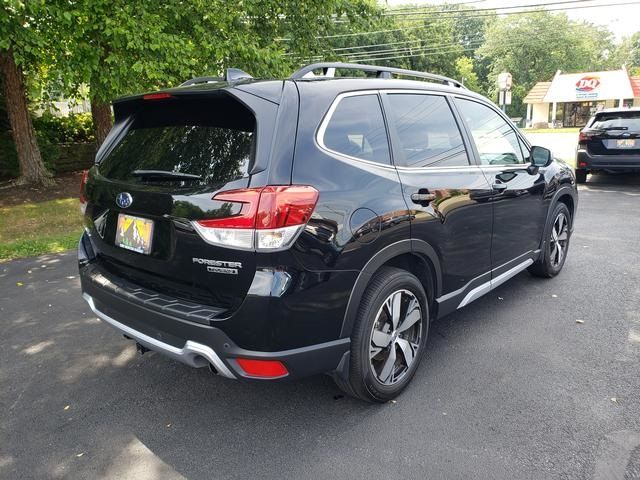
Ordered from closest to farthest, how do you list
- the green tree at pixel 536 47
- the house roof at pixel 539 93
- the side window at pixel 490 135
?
the side window at pixel 490 135 → the house roof at pixel 539 93 → the green tree at pixel 536 47

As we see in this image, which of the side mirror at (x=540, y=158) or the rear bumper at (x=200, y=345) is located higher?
the side mirror at (x=540, y=158)

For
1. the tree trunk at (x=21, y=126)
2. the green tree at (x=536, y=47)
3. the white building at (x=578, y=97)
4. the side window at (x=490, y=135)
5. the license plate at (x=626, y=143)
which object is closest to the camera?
the side window at (x=490, y=135)

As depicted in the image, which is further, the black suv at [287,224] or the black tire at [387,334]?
the black tire at [387,334]

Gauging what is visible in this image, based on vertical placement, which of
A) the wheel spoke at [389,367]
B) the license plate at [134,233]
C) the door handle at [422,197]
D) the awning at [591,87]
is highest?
the awning at [591,87]

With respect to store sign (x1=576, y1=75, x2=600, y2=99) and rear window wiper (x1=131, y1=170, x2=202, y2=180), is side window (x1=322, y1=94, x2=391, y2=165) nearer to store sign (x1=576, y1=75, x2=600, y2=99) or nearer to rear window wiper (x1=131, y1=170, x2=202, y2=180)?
rear window wiper (x1=131, y1=170, x2=202, y2=180)

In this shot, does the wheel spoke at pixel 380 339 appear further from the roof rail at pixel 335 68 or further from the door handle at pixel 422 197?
the roof rail at pixel 335 68

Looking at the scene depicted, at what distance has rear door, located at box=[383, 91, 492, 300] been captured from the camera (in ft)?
10.0

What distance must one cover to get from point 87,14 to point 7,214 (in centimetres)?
393

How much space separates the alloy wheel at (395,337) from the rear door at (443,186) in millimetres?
379

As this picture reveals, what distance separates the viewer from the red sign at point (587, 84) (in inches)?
1919

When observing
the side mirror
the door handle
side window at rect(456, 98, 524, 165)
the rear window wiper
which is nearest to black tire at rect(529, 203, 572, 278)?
the side mirror

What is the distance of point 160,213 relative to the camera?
2.58 m

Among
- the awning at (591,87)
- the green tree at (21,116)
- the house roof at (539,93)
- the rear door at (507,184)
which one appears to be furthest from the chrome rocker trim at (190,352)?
the house roof at (539,93)

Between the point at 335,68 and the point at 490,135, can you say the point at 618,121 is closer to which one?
the point at 490,135
